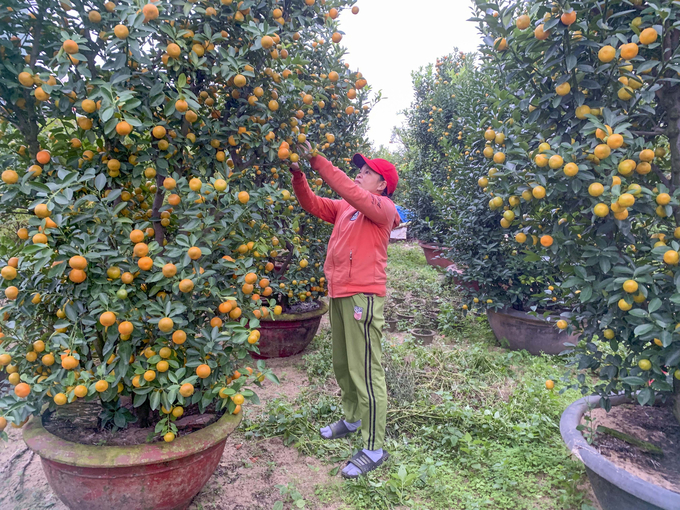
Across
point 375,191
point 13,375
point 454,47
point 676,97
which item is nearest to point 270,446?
point 13,375

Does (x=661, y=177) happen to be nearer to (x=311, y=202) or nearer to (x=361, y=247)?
(x=361, y=247)

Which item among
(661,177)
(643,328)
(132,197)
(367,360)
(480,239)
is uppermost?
(661,177)

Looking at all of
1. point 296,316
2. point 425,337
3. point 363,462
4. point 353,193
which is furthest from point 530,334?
point 353,193

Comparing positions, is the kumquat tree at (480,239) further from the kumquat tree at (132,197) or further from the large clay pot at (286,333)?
the kumquat tree at (132,197)

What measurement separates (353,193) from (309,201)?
0.49 m

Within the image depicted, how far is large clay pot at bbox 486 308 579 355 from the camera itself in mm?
3988

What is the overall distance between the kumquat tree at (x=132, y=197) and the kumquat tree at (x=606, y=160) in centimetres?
111

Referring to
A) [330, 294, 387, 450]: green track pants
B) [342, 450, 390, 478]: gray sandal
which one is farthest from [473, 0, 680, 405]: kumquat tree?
[342, 450, 390, 478]: gray sandal

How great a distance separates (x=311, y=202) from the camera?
271 cm

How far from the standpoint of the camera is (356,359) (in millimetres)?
2502

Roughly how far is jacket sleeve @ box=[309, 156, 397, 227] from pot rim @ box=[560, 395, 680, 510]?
1.42m

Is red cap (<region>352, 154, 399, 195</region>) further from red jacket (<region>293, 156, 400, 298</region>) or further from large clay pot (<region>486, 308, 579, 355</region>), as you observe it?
large clay pot (<region>486, 308, 579, 355</region>)

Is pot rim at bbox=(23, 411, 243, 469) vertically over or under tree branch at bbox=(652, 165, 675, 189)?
under

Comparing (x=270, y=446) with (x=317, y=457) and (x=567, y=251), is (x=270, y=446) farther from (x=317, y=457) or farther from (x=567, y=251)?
(x=567, y=251)
